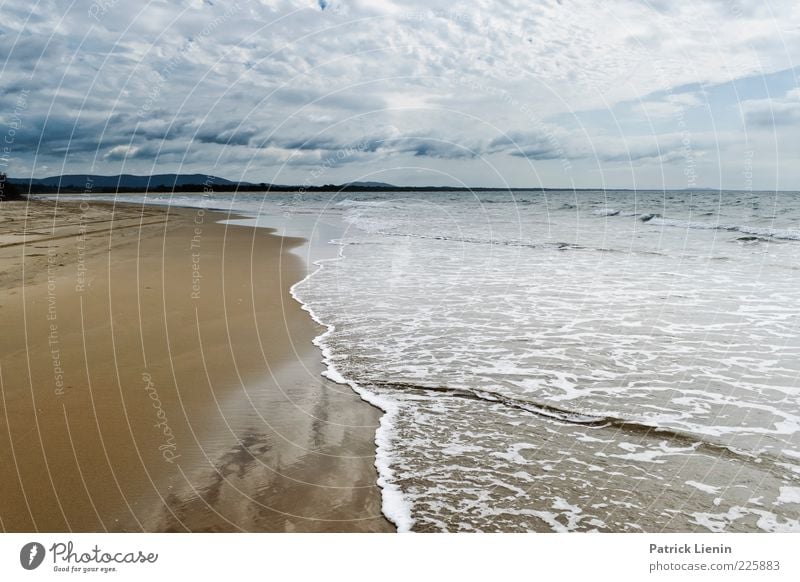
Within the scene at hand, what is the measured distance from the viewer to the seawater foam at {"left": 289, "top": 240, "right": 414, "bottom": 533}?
10.5 feet

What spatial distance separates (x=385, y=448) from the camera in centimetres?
395

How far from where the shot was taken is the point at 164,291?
27.9ft

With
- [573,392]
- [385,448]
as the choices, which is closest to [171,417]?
[385,448]

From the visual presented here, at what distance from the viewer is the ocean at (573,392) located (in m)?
3.34

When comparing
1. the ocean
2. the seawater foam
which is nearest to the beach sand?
the seawater foam

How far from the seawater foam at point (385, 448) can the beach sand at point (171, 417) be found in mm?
63

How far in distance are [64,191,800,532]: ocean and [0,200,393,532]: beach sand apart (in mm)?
360

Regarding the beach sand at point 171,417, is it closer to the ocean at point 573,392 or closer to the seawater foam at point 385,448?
the seawater foam at point 385,448

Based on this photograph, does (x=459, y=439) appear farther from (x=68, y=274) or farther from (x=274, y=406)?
(x=68, y=274)

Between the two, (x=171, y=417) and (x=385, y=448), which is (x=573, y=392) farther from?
(x=171, y=417)

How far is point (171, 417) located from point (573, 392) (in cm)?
337
